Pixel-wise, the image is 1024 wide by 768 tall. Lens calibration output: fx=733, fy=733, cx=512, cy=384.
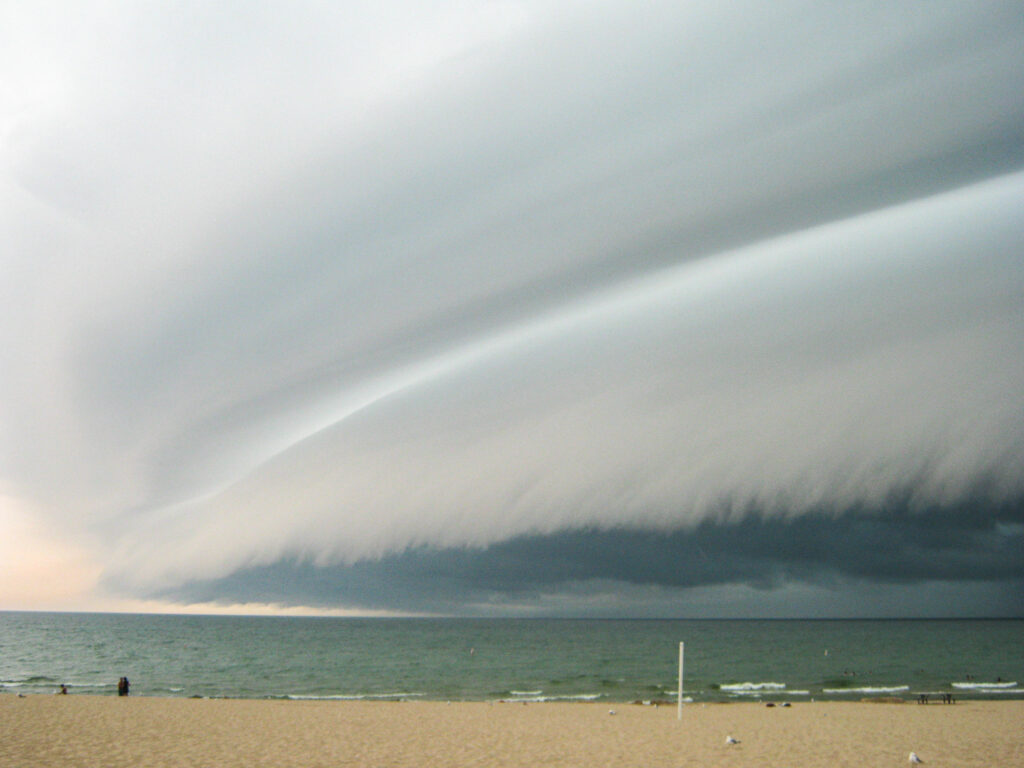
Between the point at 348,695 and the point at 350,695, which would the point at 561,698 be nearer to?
the point at 350,695

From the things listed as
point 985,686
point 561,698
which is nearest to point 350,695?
point 561,698

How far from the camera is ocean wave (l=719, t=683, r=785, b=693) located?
4816 centimetres

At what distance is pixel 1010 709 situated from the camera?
34.4m

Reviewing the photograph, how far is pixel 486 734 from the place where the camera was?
24438mm

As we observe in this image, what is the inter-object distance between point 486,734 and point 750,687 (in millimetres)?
32531

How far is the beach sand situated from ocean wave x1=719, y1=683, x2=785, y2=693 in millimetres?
13262

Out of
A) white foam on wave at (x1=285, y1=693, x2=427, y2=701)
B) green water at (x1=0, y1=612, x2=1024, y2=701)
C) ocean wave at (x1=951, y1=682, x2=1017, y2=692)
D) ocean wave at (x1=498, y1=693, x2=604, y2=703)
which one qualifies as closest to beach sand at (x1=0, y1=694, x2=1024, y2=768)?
ocean wave at (x1=498, y1=693, x2=604, y2=703)

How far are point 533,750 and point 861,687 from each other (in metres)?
40.1

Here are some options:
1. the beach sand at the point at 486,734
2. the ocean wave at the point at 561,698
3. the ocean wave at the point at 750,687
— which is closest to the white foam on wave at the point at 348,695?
the ocean wave at the point at 561,698

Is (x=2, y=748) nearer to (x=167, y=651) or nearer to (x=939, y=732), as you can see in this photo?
(x=939, y=732)

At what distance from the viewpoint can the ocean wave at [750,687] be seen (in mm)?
48156

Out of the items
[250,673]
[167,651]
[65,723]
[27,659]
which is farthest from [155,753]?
[167,651]

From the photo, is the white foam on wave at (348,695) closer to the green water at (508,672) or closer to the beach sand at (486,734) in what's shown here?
the green water at (508,672)

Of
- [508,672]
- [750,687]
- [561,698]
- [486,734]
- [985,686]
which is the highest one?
[486,734]
